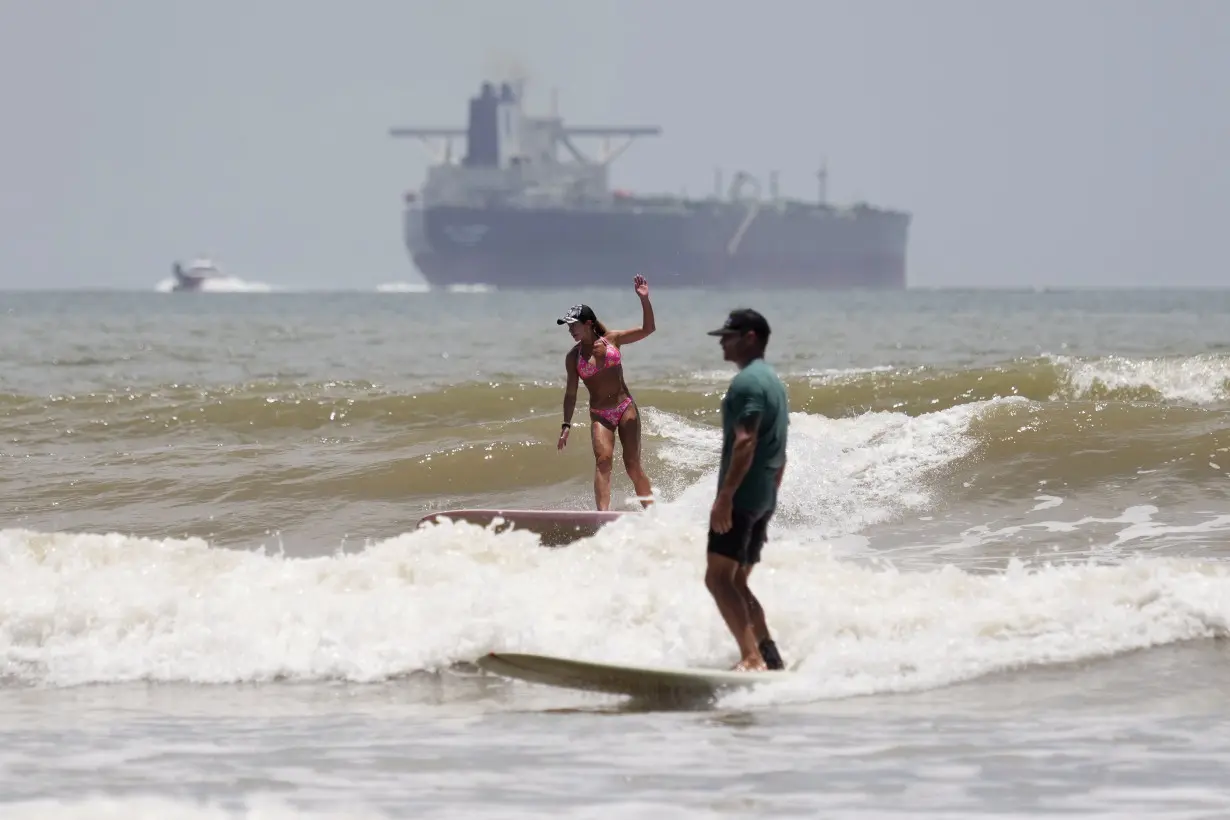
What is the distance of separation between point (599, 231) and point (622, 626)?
155 meters

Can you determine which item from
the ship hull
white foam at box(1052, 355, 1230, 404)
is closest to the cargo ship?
the ship hull

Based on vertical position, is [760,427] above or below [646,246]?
below

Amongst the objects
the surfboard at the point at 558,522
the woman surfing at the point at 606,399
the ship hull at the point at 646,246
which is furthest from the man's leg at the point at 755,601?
the ship hull at the point at 646,246

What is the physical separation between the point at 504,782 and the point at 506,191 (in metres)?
168

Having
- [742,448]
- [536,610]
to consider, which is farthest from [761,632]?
[536,610]

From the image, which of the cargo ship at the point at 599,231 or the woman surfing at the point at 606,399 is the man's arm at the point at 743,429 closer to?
the woman surfing at the point at 606,399

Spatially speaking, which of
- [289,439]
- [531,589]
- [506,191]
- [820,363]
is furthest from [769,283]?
[531,589]

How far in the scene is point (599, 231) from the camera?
162250 mm

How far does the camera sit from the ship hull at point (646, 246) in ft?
534

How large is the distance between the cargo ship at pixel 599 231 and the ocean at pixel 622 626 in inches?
5706

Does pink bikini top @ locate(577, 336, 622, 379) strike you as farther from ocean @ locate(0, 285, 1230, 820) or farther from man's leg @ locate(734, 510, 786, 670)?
man's leg @ locate(734, 510, 786, 670)

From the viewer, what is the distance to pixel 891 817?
5473 mm

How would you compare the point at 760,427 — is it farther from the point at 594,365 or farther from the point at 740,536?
the point at 594,365

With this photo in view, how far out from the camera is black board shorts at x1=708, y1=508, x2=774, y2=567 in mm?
7270
